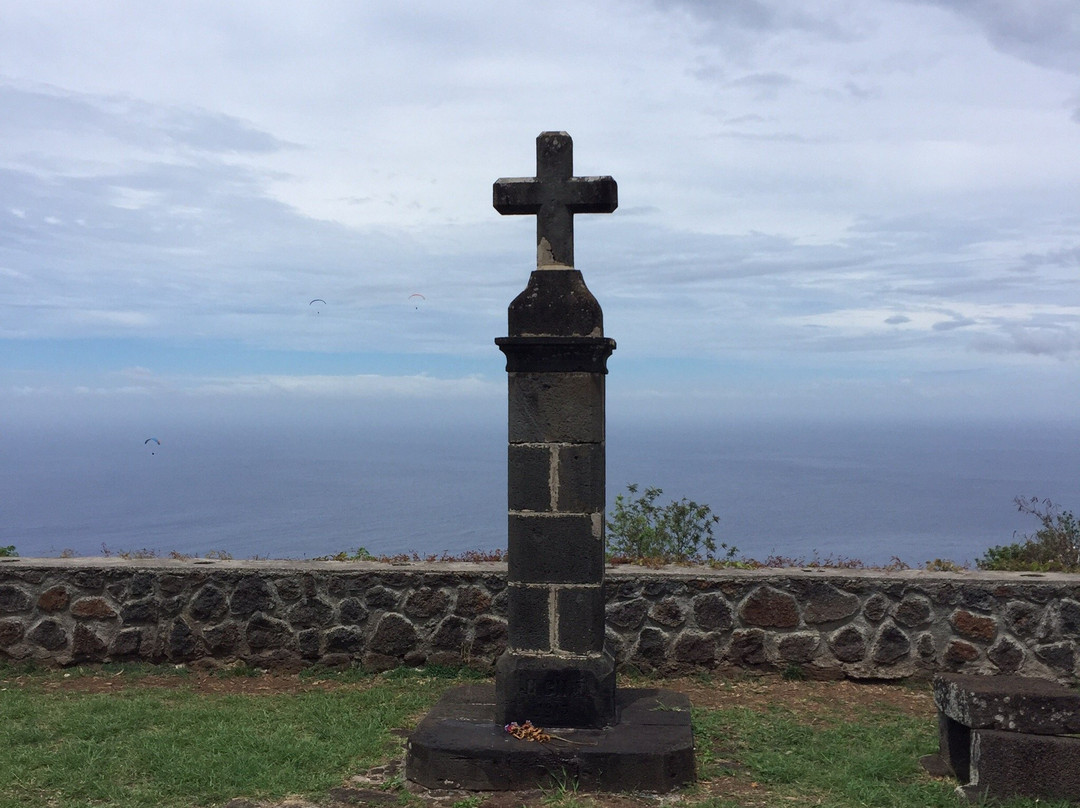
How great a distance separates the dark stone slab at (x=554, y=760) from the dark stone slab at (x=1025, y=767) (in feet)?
5.15

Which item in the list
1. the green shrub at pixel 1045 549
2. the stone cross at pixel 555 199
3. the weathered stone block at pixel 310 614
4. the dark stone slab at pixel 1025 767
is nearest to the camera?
the dark stone slab at pixel 1025 767

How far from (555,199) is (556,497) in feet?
6.06

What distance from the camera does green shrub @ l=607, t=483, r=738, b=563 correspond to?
12227mm

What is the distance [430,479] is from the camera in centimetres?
19050

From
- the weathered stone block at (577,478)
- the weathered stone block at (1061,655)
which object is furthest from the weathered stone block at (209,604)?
the weathered stone block at (1061,655)

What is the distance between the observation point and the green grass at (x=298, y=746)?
541 cm

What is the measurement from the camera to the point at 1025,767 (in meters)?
5.31

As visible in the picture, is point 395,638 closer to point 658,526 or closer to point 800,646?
point 800,646

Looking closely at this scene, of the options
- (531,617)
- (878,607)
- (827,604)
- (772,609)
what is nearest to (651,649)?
(772,609)

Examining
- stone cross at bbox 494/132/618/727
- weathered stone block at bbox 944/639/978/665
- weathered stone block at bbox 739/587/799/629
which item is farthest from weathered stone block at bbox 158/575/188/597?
weathered stone block at bbox 944/639/978/665

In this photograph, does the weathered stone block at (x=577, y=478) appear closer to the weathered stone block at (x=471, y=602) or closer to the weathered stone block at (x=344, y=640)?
the weathered stone block at (x=471, y=602)

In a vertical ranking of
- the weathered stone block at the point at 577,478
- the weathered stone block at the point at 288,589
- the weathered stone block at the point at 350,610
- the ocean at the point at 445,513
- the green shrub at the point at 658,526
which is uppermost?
the weathered stone block at the point at 577,478

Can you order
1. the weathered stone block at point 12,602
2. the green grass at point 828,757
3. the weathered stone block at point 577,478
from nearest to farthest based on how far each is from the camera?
the green grass at point 828,757, the weathered stone block at point 577,478, the weathered stone block at point 12,602

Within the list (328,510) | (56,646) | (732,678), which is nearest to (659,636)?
(732,678)
